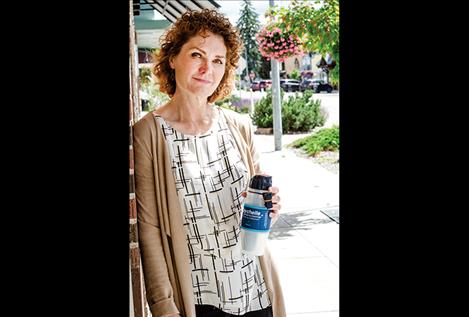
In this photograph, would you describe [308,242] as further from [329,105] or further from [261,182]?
[329,105]

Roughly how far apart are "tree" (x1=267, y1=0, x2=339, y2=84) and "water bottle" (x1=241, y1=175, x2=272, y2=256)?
6.08m

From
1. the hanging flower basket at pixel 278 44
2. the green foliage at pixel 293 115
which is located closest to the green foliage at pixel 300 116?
the green foliage at pixel 293 115

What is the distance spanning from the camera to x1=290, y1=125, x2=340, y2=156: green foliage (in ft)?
53.6

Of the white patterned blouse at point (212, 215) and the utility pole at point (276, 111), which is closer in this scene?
the white patterned blouse at point (212, 215)

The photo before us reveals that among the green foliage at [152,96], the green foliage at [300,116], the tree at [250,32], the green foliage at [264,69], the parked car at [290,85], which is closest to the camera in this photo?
the green foliage at [152,96]

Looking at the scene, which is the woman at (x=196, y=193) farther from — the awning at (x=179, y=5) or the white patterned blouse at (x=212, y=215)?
the awning at (x=179, y=5)

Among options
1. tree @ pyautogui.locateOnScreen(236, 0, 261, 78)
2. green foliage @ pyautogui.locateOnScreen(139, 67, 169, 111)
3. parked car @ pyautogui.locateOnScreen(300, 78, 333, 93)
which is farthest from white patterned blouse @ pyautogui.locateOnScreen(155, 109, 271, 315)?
tree @ pyautogui.locateOnScreen(236, 0, 261, 78)

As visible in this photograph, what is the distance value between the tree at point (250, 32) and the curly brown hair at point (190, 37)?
66.2 m

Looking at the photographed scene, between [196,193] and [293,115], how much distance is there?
19919mm

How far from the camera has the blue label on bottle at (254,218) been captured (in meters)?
2.04
